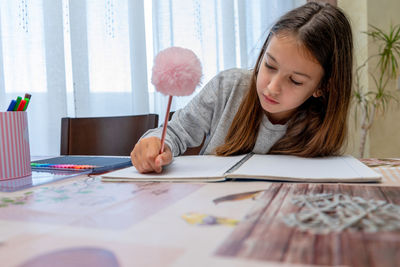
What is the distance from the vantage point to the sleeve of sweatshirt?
0.94 meters

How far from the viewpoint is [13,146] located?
61 cm

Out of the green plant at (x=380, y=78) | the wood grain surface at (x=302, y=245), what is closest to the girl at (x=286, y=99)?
the wood grain surface at (x=302, y=245)

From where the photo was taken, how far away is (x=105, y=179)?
1.91 ft

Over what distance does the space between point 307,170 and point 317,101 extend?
0.47m

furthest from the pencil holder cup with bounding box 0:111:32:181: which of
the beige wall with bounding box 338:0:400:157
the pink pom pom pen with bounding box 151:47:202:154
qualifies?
the beige wall with bounding box 338:0:400:157

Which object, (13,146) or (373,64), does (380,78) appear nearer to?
(373,64)

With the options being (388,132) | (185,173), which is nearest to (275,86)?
(185,173)

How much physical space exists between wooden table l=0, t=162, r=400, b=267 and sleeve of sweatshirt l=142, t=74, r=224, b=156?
1.46 feet

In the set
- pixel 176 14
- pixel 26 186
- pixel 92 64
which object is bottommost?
pixel 26 186

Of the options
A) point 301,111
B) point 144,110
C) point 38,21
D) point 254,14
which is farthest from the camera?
point 254,14

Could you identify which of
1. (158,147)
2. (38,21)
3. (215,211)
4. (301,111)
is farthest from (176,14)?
(215,211)

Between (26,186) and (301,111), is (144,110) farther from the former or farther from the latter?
(26,186)

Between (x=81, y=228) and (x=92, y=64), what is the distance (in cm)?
165

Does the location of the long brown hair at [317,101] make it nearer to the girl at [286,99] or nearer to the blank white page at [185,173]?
the girl at [286,99]
